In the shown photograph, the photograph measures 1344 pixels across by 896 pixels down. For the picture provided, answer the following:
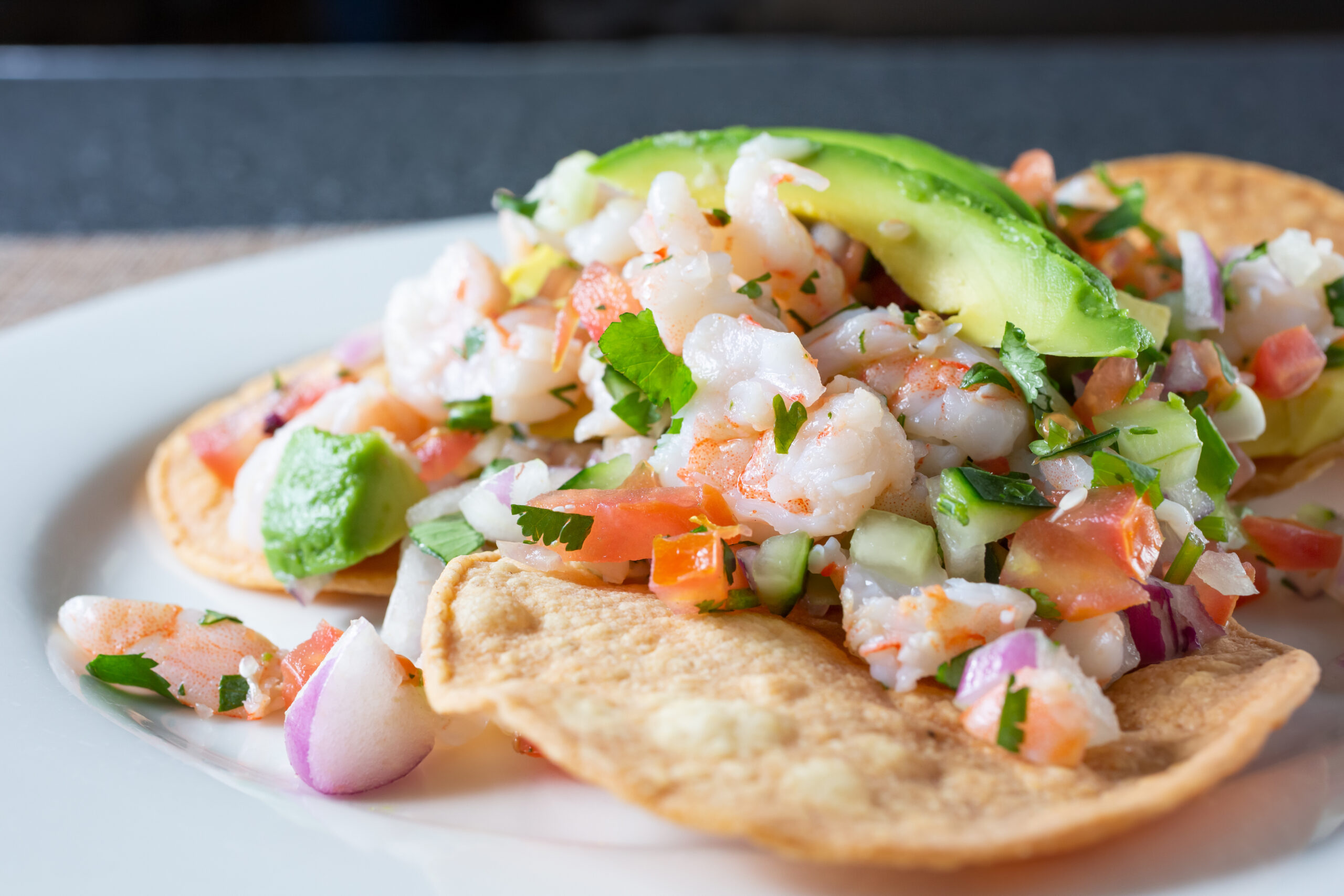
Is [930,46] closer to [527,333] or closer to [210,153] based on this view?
[210,153]

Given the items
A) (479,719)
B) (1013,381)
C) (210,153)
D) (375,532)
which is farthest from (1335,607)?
(210,153)

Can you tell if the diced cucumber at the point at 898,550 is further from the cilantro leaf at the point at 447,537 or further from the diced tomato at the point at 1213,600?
the cilantro leaf at the point at 447,537

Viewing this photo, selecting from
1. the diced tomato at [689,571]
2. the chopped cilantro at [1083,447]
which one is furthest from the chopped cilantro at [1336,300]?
the diced tomato at [689,571]

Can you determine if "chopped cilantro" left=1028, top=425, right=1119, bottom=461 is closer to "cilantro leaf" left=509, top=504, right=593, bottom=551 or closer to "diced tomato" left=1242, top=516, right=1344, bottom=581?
"diced tomato" left=1242, top=516, right=1344, bottom=581

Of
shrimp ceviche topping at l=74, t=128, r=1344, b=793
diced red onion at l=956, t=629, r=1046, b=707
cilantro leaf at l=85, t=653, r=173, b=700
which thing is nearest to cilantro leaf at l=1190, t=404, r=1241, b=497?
shrimp ceviche topping at l=74, t=128, r=1344, b=793

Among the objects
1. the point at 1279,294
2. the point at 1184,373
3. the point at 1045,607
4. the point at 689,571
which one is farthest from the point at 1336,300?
the point at 689,571

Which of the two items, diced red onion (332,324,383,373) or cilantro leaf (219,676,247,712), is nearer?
cilantro leaf (219,676,247,712)
